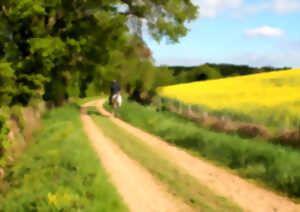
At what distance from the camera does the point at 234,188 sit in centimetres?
695

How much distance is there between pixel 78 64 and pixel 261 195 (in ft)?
60.8

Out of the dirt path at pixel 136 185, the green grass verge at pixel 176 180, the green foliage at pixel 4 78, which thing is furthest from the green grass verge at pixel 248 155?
the green foliage at pixel 4 78

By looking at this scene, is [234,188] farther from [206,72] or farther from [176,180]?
[206,72]

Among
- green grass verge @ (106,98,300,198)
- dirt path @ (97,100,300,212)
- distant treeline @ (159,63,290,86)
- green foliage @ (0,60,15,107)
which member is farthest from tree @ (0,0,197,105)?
distant treeline @ (159,63,290,86)

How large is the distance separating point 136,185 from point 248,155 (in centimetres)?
370

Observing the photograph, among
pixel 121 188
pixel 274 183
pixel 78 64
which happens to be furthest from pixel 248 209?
pixel 78 64

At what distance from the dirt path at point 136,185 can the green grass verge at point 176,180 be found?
0.21 metres

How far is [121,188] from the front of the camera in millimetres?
6613

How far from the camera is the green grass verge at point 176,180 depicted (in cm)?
578

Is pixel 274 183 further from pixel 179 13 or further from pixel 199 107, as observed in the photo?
pixel 179 13

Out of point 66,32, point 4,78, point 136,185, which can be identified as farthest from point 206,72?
point 136,185

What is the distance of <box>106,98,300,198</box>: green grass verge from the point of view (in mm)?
7105

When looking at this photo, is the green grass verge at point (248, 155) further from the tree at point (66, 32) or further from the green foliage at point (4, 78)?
the tree at point (66, 32)

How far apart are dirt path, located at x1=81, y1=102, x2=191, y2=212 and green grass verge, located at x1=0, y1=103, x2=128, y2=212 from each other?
0.40m
